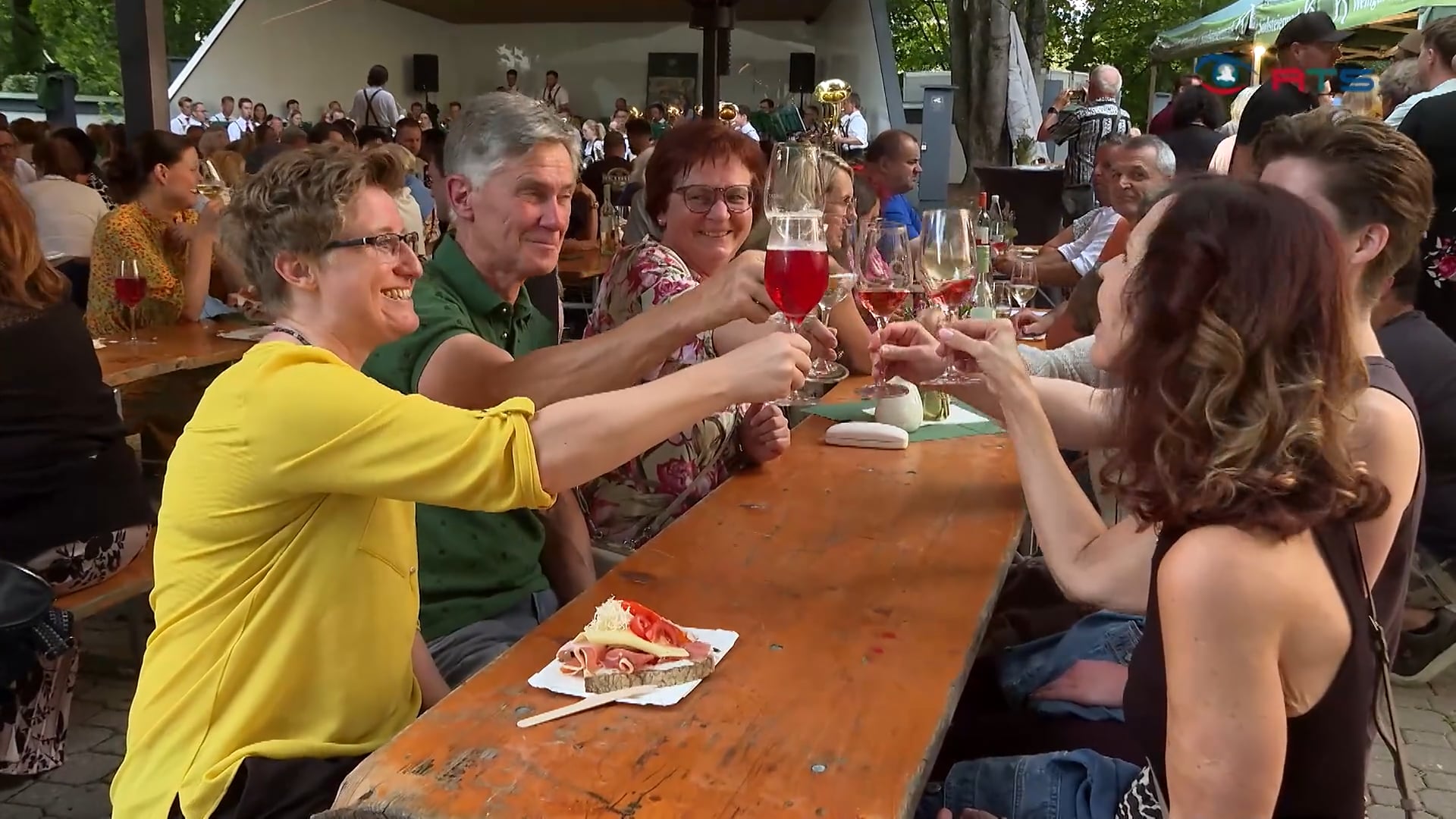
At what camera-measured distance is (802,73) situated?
811 inches

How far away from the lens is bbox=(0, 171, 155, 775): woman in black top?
2.81 metres

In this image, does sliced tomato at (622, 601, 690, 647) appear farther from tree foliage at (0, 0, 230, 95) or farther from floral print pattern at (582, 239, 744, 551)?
tree foliage at (0, 0, 230, 95)

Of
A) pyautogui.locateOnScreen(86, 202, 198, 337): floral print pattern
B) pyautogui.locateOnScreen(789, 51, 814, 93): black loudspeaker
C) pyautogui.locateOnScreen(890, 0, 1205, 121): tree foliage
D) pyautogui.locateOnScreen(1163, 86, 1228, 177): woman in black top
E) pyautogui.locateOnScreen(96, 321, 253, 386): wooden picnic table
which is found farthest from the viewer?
pyautogui.locateOnScreen(890, 0, 1205, 121): tree foliage

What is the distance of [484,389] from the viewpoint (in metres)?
2.14

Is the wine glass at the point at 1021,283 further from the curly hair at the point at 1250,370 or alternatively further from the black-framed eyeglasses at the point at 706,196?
the curly hair at the point at 1250,370

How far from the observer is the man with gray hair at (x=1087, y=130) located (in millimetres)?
8938

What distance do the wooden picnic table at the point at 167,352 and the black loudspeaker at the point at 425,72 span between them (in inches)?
729

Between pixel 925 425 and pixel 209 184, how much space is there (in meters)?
3.39

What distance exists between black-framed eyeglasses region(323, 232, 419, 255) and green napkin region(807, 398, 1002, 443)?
1388mm

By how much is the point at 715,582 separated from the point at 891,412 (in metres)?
1.14

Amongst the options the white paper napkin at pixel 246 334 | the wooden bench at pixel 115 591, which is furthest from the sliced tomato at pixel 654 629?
the white paper napkin at pixel 246 334

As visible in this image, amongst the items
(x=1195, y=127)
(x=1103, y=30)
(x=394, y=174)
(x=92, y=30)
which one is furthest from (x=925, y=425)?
(x=1103, y=30)

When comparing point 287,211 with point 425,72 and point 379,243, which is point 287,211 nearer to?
point 379,243

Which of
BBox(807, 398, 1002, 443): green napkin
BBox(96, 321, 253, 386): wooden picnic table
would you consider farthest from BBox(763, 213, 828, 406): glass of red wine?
BBox(96, 321, 253, 386): wooden picnic table
